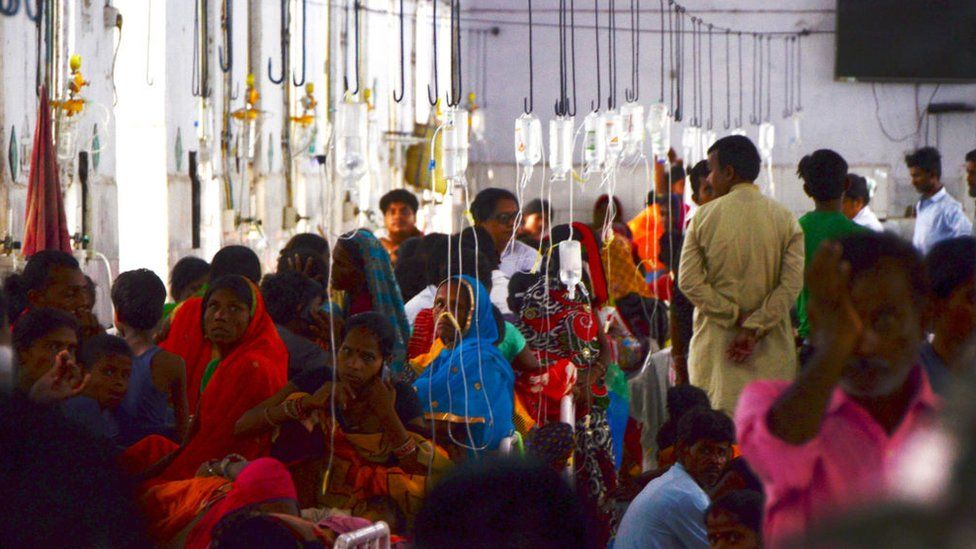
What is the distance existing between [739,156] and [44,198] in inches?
113

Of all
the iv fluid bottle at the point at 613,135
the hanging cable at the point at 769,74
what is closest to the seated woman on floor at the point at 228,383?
the iv fluid bottle at the point at 613,135

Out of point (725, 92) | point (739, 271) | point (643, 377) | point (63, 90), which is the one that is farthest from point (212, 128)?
point (725, 92)

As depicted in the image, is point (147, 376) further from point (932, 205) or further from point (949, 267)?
point (932, 205)

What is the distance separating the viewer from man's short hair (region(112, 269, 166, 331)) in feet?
14.5

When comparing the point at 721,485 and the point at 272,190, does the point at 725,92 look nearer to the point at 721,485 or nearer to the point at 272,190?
the point at 272,190

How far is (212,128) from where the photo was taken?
30.7ft

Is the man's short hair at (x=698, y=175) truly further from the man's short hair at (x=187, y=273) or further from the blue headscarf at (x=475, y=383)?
the man's short hair at (x=187, y=273)

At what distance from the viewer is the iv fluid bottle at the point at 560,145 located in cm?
596

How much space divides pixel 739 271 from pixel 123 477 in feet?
14.1

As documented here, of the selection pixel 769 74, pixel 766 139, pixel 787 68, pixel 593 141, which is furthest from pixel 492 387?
pixel 787 68

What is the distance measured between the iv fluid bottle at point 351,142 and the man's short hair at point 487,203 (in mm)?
1813

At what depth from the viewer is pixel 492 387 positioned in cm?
467

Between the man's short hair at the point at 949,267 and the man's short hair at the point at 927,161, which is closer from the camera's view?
the man's short hair at the point at 949,267

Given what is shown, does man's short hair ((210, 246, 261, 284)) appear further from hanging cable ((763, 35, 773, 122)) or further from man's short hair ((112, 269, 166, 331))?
hanging cable ((763, 35, 773, 122))
